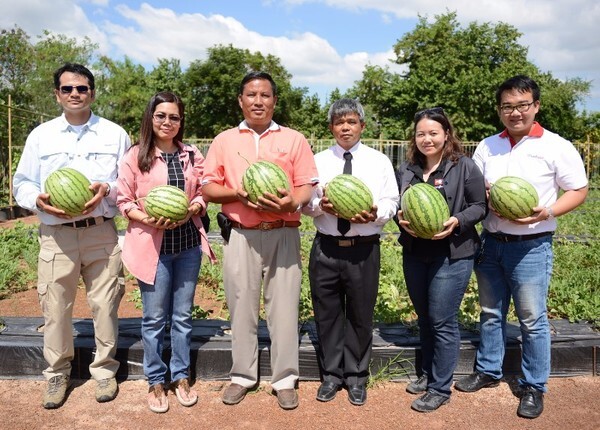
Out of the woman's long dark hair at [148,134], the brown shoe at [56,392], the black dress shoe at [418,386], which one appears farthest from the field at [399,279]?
the woman's long dark hair at [148,134]

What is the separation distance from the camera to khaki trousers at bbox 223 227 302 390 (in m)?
3.88

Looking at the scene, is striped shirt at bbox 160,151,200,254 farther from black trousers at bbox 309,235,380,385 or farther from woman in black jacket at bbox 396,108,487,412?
woman in black jacket at bbox 396,108,487,412

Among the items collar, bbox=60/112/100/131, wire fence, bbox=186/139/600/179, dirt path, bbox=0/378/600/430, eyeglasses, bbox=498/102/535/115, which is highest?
wire fence, bbox=186/139/600/179

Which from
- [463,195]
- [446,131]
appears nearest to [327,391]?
[463,195]

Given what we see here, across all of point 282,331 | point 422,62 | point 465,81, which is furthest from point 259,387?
point 422,62

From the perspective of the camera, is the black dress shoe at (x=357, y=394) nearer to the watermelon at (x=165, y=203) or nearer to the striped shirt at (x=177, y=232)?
the striped shirt at (x=177, y=232)

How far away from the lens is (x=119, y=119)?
42.8 metres

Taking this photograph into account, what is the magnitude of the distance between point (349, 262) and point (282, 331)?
0.79 meters

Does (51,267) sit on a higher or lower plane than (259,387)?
higher

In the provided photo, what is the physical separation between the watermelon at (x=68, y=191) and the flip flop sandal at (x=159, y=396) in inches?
59.3

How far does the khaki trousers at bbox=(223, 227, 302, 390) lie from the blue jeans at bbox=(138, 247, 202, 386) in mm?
314

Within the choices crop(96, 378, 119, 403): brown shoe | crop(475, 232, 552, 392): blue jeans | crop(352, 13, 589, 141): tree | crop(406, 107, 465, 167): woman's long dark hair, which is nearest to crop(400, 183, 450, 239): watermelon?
crop(406, 107, 465, 167): woman's long dark hair

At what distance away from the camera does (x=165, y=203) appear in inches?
142

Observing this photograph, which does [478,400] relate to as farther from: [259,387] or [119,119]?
[119,119]
